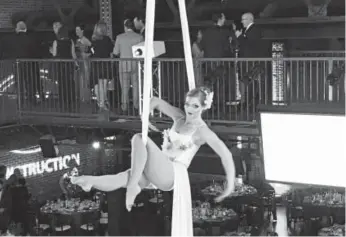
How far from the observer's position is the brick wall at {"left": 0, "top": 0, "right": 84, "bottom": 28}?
45.1 feet

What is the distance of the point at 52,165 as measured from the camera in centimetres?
1527

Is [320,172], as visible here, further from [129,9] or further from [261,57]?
[129,9]

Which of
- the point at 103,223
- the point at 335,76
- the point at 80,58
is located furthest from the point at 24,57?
the point at 335,76

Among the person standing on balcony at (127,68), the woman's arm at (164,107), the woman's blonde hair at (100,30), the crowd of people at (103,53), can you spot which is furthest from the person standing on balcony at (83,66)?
the woman's arm at (164,107)

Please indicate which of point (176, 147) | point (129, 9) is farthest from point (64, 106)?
point (176, 147)

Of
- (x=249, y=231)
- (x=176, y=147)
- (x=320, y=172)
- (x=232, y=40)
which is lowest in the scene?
(x=249, y=231)

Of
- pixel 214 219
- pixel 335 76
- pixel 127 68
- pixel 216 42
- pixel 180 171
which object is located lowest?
pixel 214 219

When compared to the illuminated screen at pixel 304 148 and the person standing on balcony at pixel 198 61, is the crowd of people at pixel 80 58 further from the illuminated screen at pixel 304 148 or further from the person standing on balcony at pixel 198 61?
the illuminated screen at pixel 304 148

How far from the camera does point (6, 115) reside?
11.6 m

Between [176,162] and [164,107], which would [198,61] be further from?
[176,162]

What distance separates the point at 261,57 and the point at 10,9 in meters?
6.64

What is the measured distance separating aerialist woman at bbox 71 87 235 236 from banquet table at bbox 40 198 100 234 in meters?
9.58

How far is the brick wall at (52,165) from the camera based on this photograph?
14568 mm

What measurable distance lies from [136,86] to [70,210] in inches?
199
